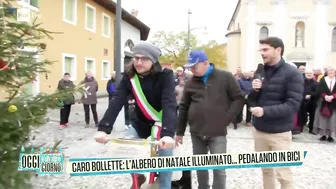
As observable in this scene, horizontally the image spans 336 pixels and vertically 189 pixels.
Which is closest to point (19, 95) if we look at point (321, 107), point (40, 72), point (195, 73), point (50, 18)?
point (40, 72)

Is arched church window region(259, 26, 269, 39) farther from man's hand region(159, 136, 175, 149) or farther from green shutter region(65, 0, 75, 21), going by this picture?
man's hand region(159, 136, 175, 149)

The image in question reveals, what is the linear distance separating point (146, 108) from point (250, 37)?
41.5 metres

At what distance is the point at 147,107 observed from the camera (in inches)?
154

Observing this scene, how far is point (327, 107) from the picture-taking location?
9.91 meters

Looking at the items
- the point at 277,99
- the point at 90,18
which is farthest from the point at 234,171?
the point at 90,18

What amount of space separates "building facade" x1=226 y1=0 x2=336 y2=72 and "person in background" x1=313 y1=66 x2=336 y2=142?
108 feet

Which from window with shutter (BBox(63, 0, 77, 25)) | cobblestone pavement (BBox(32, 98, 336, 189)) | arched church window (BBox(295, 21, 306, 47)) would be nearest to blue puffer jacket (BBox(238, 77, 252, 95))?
cobblestone pavement (BBox(32, 98, 336, 189))

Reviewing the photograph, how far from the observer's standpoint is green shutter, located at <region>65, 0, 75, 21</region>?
21.3 metres

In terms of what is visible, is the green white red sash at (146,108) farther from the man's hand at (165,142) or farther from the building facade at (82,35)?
the building facade at (82,35)

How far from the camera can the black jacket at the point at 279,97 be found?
3975 millimetres

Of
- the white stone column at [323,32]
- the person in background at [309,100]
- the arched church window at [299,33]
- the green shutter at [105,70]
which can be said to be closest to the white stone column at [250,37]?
the arched church window at [299,33]

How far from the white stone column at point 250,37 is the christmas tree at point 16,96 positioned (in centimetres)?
4110

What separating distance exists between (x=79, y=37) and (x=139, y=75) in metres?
20.1

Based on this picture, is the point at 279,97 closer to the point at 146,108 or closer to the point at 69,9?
the point at 146,108
